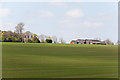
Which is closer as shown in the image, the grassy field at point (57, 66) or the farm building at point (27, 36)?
the grassy field at point (57, 66)

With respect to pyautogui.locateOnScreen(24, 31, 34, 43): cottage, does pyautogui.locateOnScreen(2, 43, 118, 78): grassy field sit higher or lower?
lower

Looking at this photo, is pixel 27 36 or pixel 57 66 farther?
pixel 27 36

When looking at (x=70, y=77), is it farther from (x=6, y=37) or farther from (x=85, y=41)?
(x=85, y=41)

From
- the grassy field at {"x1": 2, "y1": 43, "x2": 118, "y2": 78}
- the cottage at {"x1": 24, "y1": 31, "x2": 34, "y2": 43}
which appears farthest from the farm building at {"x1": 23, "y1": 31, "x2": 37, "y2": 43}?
the grassy field at {"x1": 2, "y1": 43, "x2": 118, "y2": 78}

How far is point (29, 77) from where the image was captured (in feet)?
31.6

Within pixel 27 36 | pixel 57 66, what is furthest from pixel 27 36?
pixel 57 66

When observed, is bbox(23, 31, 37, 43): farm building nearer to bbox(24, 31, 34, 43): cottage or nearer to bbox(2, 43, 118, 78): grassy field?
bbox(24, 31, 34, 43): cottage

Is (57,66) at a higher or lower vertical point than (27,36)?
lower

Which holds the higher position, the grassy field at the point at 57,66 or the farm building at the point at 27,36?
the farm building at the point at 27,36

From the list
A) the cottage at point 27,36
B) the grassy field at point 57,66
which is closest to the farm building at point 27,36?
the cottage at point 27,36

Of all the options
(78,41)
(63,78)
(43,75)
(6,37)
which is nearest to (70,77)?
(63,78)

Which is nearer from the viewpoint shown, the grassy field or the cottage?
the grassy field

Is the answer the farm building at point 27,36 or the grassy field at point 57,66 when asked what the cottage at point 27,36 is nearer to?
the farm building at point 27,36

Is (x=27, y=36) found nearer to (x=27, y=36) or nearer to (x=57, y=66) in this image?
A: (x=27, y=36)
